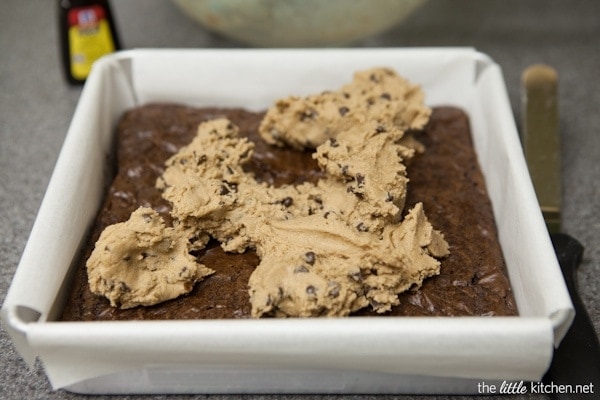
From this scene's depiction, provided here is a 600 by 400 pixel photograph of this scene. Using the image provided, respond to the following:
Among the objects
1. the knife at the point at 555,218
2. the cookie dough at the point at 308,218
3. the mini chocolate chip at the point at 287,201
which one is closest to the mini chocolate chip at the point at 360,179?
the cookie dough at the point at 308,218

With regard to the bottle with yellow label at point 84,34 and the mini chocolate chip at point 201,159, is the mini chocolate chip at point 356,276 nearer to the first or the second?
the mini chocolate chip at point 201,159

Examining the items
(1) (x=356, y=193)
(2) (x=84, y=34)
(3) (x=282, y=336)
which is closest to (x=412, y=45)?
(2) (x=84, y=34)

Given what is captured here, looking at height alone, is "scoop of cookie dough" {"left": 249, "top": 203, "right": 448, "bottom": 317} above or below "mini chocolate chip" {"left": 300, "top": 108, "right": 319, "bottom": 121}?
below

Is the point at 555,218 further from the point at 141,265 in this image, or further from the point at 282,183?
the point at 141,265

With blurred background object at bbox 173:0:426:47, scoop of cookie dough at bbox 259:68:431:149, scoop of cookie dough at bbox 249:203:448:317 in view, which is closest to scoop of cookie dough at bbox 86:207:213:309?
scoop of cookie dough at bbox 249:203:448:317

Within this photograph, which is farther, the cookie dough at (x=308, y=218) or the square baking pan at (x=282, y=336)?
the cookie dough at (x=308, y=218)

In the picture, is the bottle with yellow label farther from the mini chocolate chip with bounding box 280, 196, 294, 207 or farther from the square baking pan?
the mini chocolate chip with bounding box 280, 196, 294, 207
